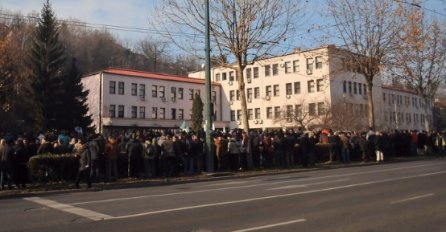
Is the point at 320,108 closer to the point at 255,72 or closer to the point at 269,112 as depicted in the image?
the point at 269,112

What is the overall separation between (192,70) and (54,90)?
4525cm

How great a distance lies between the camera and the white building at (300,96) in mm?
59250

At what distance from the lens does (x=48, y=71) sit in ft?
142

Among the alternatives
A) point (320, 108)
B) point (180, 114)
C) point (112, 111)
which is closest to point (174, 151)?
point (112, 111)

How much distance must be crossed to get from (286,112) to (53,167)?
1963 inches

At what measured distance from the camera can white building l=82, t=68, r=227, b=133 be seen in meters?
60.8

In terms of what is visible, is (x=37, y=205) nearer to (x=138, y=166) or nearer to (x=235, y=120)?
(x=138, y=166)

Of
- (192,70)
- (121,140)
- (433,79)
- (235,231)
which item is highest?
(192,70)

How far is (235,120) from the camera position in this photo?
3022 inches

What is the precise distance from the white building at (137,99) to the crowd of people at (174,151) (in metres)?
37.4

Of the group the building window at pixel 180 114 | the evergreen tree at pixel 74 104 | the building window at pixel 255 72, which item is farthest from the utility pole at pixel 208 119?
the building window at pixel 255 72

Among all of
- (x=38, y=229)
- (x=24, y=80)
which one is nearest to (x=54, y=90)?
(x=24, y=80)

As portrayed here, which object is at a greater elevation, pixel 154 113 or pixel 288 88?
pixel 288 88

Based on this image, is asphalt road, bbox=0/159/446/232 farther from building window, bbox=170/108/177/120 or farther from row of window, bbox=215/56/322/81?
building window, bbox=170/108/177/120
